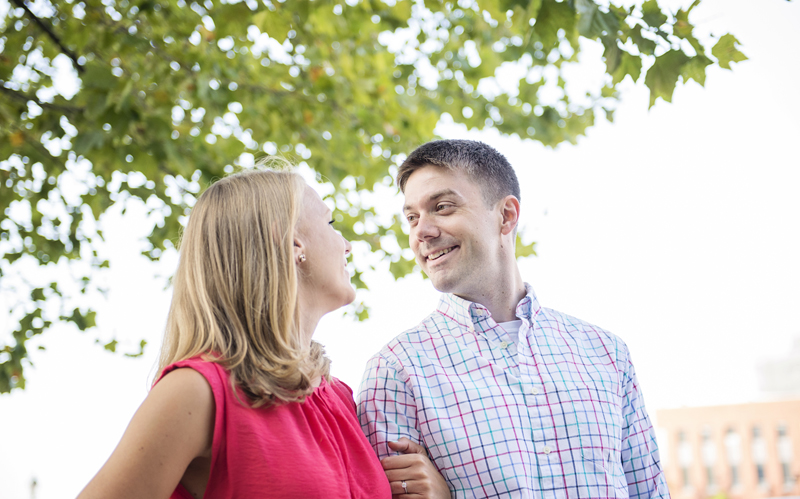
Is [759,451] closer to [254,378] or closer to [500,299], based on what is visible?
[500,299]

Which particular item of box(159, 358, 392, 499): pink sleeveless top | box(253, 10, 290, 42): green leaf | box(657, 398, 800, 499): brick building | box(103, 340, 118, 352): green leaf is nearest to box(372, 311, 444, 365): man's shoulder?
box(159, 358, 392, 499): pink sleeveless top

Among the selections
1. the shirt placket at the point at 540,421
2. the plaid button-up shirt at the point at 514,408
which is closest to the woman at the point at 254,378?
the plaid button-up shirt at the point at 514,408

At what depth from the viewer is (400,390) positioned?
183 centimetres

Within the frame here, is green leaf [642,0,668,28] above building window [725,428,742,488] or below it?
above

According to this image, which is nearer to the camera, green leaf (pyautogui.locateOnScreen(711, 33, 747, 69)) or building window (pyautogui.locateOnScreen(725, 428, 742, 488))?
green leaf (pyautogui.locateOnScreen(711, 33, 747, 69))

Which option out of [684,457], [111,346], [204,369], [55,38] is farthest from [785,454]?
[204,369]

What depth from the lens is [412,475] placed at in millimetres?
1635

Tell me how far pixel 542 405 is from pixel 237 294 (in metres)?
0.93

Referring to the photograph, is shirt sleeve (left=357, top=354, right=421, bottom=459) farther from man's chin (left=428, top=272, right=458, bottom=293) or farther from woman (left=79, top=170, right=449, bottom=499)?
man's chin (left=428, top=272, right=458, bottom=293)

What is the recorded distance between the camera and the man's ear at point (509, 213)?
2.25 metres

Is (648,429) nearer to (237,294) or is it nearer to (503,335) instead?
(503,335)

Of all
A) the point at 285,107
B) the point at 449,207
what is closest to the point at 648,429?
the point at 449,207

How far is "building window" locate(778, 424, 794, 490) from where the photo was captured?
33.6 meters

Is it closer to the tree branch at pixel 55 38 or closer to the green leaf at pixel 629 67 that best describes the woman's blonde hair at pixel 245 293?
the green leaf at pixel 629 67
